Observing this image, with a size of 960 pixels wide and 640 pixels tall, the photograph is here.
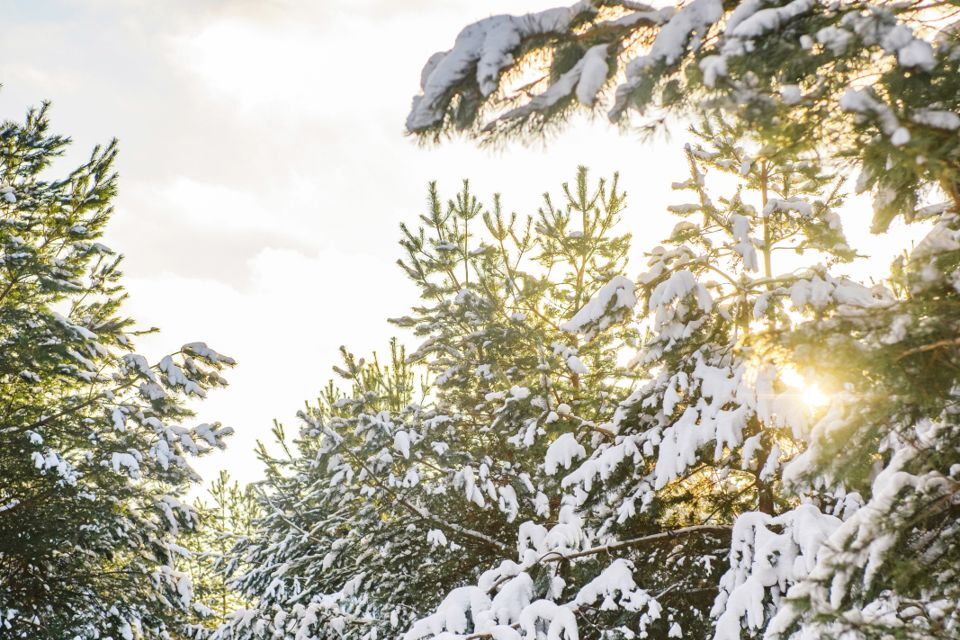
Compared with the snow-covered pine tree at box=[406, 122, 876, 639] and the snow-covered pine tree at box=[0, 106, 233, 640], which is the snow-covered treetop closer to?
the snow-covered pine tree at box=[406, 122, 876, 639]

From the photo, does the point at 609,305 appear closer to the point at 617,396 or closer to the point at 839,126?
the point at 839,126

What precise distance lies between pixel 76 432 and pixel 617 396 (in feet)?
25.6

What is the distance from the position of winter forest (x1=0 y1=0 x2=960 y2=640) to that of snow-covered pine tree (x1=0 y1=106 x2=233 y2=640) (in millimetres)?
49

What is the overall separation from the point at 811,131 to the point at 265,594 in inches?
537

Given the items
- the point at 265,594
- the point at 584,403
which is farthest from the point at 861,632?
the point at 265,594

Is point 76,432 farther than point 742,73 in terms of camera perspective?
Yes

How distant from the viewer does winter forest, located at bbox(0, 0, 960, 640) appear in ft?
7.38

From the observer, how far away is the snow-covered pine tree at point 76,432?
8.16 m

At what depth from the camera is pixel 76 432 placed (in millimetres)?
8562

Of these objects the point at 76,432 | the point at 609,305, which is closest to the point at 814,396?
the point at 609,305

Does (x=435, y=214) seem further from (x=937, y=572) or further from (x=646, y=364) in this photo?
(x=937, y=572)

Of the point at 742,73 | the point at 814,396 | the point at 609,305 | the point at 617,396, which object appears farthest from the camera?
the point at 617,396

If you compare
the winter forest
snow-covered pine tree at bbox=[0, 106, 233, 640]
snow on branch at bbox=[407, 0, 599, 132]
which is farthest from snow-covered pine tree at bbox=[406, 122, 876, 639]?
snow-covered pine tree at bbox=[0, 106, 233, 640]

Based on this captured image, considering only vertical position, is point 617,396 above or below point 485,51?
below
